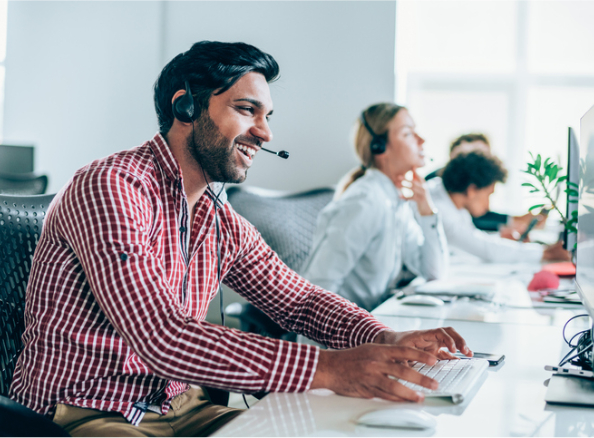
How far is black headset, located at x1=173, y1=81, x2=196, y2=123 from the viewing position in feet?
3.56

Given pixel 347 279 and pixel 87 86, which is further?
pixel 87 86

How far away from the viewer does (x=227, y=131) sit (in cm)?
112

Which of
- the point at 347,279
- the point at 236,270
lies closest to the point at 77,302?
the point at 236,270

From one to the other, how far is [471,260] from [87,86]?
7.11ft

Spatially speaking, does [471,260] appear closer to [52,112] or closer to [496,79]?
[496,79]

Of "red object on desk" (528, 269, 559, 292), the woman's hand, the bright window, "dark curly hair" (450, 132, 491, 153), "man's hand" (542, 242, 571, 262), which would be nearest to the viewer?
"red object on desk" (528, 269, 559, 292)

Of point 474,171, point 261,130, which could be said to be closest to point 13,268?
point 261,130

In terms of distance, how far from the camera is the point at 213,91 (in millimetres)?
1112

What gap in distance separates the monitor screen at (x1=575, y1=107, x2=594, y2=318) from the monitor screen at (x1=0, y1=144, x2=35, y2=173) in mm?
2602

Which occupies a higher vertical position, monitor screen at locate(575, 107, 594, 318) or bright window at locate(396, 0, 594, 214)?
bright window at locate(396, 0, 594, 214)

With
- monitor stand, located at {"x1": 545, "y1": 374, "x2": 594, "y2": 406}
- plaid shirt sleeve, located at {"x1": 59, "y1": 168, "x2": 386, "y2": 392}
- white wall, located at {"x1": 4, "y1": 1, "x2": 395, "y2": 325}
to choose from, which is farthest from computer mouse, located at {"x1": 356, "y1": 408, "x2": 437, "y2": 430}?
white wall, located at {"x1": 4, "y1": 1, "x2": 395, "y2": 325}

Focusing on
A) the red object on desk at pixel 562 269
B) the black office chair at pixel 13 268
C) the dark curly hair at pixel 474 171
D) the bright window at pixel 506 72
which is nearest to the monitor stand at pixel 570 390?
the black office chair at pixel 13 268

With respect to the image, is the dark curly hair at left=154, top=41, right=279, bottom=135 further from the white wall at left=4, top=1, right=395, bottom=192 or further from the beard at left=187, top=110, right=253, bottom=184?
the white wall at left=4, top=1, right=395, bottom=192

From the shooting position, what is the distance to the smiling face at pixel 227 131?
111 cm
